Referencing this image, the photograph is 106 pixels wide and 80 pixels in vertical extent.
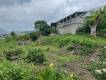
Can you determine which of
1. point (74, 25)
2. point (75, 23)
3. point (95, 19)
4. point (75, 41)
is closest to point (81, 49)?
point (75, 41)

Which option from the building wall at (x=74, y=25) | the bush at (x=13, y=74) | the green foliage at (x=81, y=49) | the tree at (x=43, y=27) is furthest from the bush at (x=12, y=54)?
the tree at (x=43, y=27)

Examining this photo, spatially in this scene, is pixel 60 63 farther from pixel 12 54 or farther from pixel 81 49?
pixel 81 49

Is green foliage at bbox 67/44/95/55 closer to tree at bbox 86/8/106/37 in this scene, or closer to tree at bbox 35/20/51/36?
tree at bbox 86/8/106/37

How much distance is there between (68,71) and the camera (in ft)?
62.5

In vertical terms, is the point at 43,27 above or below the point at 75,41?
above

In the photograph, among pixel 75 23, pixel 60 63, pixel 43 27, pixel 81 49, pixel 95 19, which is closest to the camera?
pixel 60 63

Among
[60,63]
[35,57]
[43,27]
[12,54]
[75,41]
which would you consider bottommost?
[60,63]

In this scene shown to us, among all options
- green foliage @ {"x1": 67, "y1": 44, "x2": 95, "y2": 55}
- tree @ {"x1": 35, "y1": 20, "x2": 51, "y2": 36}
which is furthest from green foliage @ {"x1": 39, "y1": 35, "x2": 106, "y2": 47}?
tree @ {"x1": 35, "y1": 20, "x2": 51, "y2": 36}

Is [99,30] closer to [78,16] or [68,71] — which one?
[78,16]

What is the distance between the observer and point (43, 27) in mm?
52688

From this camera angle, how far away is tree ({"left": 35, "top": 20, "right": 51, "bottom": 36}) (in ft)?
170

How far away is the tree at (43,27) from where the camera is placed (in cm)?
5184

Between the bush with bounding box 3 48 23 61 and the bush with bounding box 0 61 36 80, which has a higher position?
the bush with bounding box 0 61 36 80

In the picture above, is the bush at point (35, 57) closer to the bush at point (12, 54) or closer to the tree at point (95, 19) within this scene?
the bush at point (12, 54)
